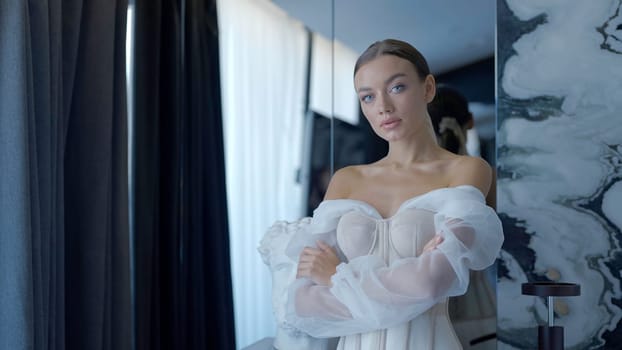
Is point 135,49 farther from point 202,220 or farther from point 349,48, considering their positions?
point 349,48

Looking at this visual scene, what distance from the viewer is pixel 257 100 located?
227 cm

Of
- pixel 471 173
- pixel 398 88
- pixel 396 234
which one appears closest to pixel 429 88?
pixel 398 88

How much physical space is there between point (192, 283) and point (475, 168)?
121cm

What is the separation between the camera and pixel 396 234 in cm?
140

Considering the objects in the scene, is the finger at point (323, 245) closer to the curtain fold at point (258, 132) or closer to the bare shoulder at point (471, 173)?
the bare shoulder at point (471, 173)

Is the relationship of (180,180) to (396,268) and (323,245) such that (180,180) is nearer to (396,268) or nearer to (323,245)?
(323,245)

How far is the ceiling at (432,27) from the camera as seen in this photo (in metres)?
1.80

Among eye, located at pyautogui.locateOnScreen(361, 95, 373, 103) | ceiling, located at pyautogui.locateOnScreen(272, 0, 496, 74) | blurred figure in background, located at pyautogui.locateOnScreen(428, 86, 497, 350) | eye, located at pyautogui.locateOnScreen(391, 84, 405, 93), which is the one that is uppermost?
ceiling, located at pyautogui.locateOnScreen(272, 0, 496, 74)

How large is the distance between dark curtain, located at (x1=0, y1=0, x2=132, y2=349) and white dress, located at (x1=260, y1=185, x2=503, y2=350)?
2.06ft

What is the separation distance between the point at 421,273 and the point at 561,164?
0.86 metres

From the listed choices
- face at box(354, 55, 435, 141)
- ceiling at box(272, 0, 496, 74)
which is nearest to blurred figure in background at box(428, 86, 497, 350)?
ceiling at box(272, 0, 496, 74)

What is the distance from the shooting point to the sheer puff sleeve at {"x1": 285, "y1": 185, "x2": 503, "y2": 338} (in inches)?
50.6

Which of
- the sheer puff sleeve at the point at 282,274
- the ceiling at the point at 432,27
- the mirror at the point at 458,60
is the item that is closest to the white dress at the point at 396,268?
the sheer puff sleeve at the point at 282,274

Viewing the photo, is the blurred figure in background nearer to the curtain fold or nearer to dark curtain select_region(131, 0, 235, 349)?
the curtain fold
